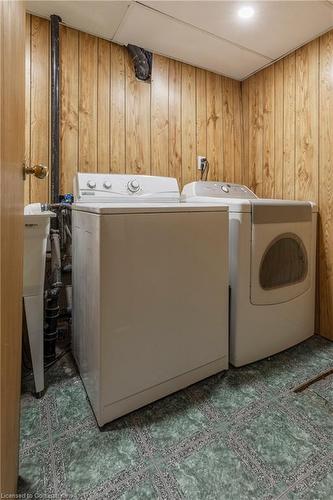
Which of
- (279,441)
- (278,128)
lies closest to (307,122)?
(278,128)

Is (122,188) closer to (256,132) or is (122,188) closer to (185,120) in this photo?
(185,120)

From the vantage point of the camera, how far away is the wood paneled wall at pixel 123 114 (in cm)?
167

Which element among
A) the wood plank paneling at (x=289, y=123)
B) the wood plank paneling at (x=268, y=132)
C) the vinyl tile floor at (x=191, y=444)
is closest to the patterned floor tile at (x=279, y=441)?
the vinyl tile floor at (x=191, y=444)

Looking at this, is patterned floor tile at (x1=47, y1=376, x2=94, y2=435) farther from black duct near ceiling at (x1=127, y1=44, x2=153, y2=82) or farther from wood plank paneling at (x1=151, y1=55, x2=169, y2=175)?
black duct near ceiling at (x1=127, y1=44, x2=153, y2=82)

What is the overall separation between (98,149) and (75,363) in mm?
1351

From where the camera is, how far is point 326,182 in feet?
5.72

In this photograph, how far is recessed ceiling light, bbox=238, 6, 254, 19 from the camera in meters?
1.56

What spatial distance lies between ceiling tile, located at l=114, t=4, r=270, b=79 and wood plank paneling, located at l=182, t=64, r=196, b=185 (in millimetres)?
109

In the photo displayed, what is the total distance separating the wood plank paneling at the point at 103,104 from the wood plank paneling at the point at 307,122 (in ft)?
4.34

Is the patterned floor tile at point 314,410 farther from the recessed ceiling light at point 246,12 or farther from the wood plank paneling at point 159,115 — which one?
the recessed ceiling light at point 246,12

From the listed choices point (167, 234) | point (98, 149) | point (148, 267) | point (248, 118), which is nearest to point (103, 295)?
point (148, 267)

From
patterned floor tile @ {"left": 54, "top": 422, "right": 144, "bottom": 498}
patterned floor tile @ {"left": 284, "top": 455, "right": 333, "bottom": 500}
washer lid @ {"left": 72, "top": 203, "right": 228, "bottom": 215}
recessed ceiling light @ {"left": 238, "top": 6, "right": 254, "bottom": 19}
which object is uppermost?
recessed ceiling light @ {"left": 238, "top": 6, "right": 254, "bottom": 19}

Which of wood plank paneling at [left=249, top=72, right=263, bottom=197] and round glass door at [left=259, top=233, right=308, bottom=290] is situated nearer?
round glass door at [left=259, top=233, right=308, bottom=290]

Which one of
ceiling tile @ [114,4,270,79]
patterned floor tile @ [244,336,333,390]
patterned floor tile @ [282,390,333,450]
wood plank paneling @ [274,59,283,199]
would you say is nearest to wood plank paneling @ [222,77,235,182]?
ceiling tile @ [114,4,270,79]
